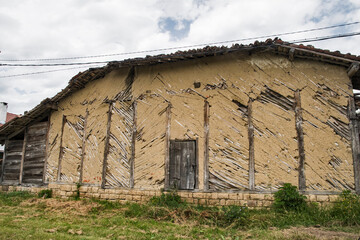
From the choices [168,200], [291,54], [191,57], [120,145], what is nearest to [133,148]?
[120,145]

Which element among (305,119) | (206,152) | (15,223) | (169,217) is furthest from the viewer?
(206,152)

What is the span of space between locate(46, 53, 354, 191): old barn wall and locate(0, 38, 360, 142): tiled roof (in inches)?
11.0

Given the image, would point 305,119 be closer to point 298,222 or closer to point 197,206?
point 298,222

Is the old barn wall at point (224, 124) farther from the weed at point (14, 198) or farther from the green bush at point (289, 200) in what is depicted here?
the weed at point (14, 198)

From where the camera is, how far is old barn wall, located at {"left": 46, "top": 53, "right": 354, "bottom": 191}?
25.1ft

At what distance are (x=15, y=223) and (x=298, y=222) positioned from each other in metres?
6.84

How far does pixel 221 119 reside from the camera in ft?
27.9

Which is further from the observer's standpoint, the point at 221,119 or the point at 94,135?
the point at 94,135

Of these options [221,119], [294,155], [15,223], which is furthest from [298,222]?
[15,223]

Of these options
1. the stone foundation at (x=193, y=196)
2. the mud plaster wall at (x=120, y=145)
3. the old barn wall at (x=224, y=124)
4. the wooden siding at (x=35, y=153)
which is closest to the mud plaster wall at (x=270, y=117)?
the old barn wall at (x=224, y=124)

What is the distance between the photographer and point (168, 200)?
8305 millimetres

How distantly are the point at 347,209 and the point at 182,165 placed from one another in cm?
454

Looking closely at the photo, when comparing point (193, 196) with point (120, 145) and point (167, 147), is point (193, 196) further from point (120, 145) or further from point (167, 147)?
point (120, 145)

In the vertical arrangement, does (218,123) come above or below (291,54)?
below
